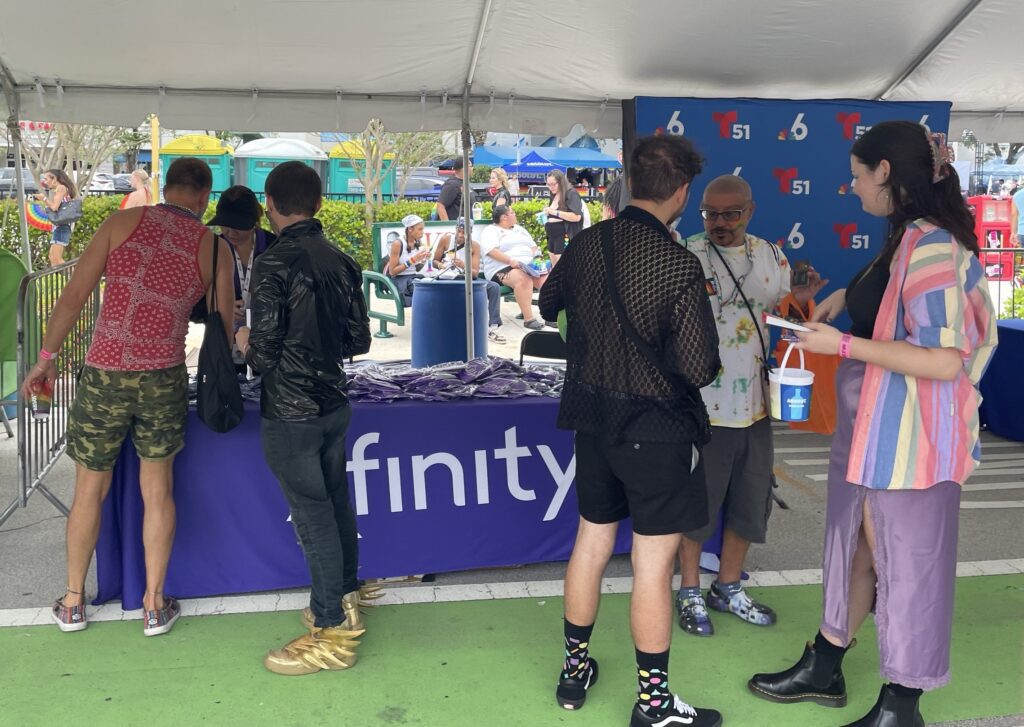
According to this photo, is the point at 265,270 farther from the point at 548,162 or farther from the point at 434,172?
the point at 434,172

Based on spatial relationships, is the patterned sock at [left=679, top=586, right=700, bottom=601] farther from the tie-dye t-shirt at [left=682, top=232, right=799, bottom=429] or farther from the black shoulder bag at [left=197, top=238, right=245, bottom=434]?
the black shoulder bag at [left=197, top=238, right=245, bottom=434]

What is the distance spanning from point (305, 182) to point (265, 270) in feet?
1.16

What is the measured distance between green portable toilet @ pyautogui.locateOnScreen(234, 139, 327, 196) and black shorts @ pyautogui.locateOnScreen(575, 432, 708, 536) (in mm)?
19853

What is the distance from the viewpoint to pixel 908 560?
2.84 meters

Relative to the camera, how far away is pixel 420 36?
5.10 m

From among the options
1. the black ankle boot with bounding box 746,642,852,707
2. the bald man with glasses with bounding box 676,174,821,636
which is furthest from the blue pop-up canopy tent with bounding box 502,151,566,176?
the black ankle boot with bounding box 746,642,852,707

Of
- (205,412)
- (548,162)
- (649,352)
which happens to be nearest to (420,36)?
(205,412)

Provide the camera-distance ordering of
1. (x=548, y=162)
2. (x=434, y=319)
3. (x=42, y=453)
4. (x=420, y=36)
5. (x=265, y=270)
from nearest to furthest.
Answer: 1. (x=265, y=270)
2. (x=42, y=453)
3. (x=420, y=36)
4. (x=434, y=319)
5. (x=548, y=162)

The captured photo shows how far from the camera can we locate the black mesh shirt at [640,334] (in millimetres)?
2762

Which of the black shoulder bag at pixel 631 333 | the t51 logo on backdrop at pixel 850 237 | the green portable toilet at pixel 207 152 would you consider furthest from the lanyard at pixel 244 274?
the green portable toilet at pixel 207 152

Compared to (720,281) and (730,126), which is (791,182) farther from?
(720,281)

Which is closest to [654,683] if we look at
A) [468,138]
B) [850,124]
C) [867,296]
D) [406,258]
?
[867,296]

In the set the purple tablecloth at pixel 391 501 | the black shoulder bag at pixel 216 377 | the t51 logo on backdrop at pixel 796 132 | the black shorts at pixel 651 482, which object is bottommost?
the purple tablecloth at pixel 391 501

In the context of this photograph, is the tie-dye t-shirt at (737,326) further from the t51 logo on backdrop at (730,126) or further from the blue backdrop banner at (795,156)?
the t51 logo on backdrop at (730,126)
